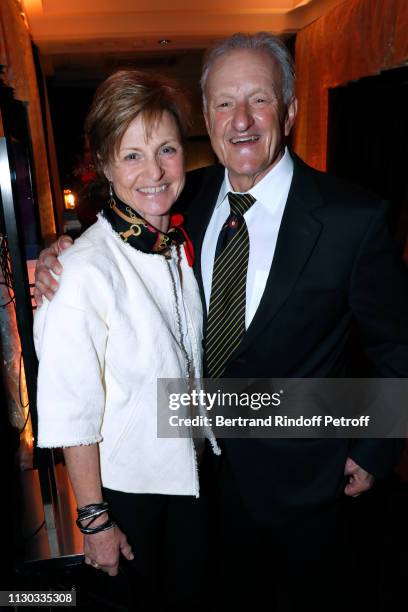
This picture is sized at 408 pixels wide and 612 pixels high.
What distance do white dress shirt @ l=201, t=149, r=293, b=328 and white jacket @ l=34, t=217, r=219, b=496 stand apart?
0.18m

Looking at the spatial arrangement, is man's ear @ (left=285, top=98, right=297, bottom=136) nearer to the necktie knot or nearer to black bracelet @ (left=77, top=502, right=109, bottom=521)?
the necktie knot

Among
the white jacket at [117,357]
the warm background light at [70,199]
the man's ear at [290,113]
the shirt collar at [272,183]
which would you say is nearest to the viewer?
the white jacket at [117,357]

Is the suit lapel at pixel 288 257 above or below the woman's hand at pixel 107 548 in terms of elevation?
above

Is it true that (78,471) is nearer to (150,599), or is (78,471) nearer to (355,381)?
(150,599)

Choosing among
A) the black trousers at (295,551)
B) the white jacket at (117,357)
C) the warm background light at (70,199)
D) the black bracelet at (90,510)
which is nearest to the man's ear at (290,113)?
the white jacket at (117,357)

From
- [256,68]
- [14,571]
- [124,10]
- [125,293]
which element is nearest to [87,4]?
[124,10]

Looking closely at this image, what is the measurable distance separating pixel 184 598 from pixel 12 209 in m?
1.45

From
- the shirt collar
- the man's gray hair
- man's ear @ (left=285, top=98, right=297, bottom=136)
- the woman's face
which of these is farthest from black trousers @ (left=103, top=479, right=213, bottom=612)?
the man's gray hair

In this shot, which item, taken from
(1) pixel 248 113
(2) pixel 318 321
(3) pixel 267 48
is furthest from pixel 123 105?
(2) pixel 318 321

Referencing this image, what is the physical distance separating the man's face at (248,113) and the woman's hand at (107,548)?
1135 mm

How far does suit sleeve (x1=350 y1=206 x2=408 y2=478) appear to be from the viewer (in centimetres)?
129

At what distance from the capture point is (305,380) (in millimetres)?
1438

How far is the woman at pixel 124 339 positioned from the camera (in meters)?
1.12

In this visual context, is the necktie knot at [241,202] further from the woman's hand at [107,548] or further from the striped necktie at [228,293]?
the woman's hand at [107,548]
